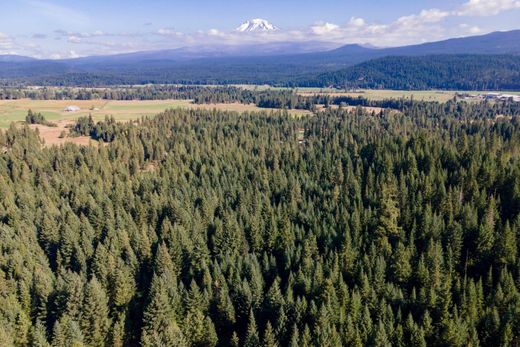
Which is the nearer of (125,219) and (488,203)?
(488,203)

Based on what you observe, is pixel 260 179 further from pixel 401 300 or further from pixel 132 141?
pixel 132 141

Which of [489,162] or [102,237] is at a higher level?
[489,162]

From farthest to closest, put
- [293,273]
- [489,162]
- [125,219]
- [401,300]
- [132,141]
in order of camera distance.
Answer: [132,141] → [489,162] → [125,219] → [293,273] → [401,300]

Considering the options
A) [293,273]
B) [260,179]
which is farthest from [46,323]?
[260,179]

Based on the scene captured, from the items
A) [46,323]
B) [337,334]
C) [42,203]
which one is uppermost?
[42,203]

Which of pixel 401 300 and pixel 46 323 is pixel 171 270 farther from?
pixel 401 300

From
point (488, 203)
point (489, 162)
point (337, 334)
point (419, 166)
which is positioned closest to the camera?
point (337, 334)
